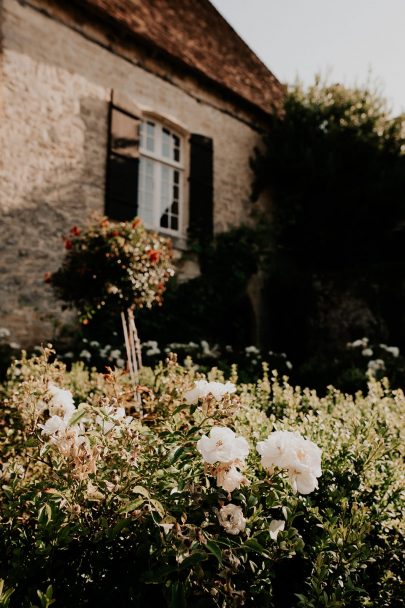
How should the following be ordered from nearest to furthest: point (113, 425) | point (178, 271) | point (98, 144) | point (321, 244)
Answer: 1. point (113, 425)
2. point (98, 144)
3. point (178, 271)
4. point (321, 244)

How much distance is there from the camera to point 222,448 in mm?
1562

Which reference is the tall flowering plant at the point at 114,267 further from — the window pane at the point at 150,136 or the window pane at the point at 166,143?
the window pane at the point at 166,143

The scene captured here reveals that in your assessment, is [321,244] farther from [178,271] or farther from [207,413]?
[207,413]

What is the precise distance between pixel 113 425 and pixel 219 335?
23.2ft

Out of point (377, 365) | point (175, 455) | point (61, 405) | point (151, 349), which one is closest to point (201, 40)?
point (151, 349)

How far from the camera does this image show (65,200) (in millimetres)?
7098

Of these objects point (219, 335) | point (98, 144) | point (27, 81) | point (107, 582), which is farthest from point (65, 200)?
point (107, 582)

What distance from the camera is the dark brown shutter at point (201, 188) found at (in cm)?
895

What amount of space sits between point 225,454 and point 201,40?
10604 millimetres

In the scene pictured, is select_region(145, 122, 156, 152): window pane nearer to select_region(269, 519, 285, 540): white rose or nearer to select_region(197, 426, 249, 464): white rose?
select_region(197, 426, 249, 464): white rose

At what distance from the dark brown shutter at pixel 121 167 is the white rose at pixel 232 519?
251 inches

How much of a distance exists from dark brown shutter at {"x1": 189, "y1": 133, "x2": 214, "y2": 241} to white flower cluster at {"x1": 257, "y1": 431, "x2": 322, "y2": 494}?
743 cm

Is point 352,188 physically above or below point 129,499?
above

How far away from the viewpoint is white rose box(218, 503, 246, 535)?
1.50 m
